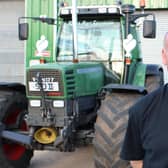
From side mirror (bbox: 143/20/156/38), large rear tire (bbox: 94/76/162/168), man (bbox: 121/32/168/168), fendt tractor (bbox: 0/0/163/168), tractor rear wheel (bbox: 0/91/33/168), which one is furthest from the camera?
tractor rear wheel (bbox: 0/91/33/168)

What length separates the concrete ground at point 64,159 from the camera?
20.9 ft

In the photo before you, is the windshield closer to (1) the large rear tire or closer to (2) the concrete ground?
(1) the large rear tire

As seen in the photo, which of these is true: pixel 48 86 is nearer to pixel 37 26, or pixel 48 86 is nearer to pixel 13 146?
pixel 13 146

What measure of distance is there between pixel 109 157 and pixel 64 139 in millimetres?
566

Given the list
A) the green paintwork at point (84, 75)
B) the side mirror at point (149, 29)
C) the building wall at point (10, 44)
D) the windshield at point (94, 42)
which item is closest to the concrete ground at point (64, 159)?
the green paintwork at point (84, 75)

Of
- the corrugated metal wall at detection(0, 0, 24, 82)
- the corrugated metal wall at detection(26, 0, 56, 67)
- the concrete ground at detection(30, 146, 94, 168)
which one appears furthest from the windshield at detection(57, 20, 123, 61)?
the corrugated metal wall at detection(0, 0, 24, 82)

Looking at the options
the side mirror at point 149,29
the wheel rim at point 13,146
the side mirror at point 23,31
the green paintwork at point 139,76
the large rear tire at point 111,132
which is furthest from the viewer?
the green paintwork at point 139,76

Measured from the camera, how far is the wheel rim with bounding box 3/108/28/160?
19.2ft

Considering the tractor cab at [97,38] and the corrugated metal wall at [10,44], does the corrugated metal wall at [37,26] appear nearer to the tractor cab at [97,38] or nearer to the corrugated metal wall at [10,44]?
the corrugated metal wall at [10,44]

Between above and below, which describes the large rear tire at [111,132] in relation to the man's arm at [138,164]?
below

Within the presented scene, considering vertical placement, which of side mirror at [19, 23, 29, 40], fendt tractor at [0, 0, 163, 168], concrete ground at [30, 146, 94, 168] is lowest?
concrete ground at [30, 146, 94, 168]

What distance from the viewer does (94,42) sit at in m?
5.97

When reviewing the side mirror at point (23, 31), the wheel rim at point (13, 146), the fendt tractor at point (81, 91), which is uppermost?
the side mirror at point (23, 31)

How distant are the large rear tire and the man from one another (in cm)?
251
